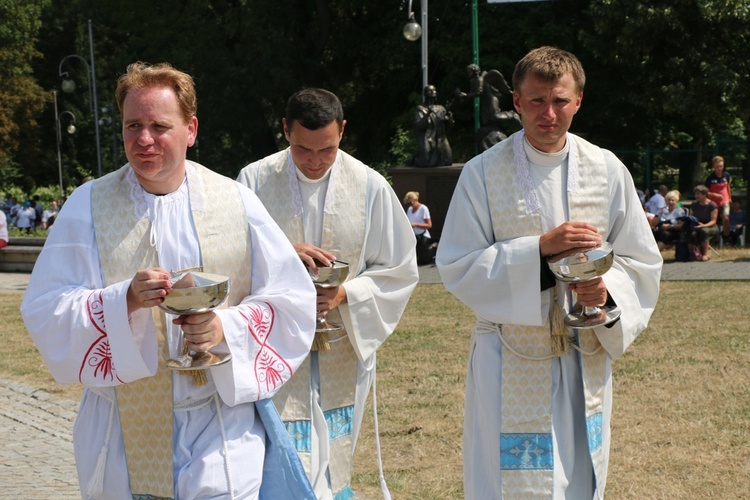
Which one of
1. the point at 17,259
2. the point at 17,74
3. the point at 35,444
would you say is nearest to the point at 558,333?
the point at 35,444

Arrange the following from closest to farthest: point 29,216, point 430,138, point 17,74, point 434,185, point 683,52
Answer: point 434,185 < point 430,138 < point 683,52 < point 29,216 < point 17,74

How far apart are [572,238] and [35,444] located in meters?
5.43

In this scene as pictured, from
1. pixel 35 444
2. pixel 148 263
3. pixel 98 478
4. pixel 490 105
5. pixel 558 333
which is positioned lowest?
pixel 35 444

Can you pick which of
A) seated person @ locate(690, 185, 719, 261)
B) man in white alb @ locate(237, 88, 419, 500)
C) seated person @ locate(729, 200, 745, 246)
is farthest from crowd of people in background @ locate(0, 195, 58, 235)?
man in white alb @ locate(237, 88, 419, 500)

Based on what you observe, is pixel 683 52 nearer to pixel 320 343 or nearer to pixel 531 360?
pixel 320 343

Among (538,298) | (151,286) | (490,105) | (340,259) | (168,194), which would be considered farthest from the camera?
(490,105)

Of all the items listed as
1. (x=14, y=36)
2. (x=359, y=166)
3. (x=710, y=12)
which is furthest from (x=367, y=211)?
(x=14, y=36)

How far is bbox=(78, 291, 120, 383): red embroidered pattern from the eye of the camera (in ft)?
11.0

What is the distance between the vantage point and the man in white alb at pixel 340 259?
5188 millimetres

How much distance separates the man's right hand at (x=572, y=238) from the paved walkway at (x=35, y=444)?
3855mm

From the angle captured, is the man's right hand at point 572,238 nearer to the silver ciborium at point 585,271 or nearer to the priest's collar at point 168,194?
the silver ciborium at point 585,271

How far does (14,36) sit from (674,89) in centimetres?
3060

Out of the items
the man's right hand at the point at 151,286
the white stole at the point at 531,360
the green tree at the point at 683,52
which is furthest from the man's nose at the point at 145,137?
the green tree at the point at 683,52

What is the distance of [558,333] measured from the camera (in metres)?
4.57
